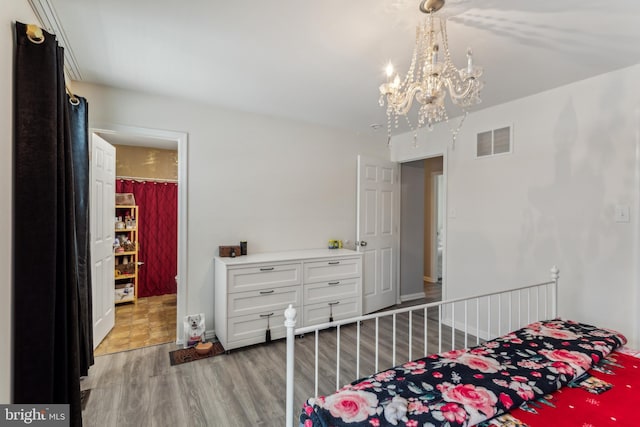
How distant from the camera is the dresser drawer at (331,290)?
3.28 metres

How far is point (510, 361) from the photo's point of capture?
1472mm

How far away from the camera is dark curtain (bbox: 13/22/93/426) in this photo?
1.38 meters

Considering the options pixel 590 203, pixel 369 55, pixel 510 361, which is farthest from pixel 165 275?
pixel 590 203

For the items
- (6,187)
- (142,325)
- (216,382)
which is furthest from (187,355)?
(6,187)

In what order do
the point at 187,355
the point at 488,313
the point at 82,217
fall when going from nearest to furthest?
the point at 82,217 → the point at 488,313 → the point at 187,355

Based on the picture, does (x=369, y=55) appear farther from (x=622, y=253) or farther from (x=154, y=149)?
(x=154, y=149)

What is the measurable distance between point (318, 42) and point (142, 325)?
341 cm

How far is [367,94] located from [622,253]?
7.78 ft

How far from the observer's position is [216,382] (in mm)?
2357

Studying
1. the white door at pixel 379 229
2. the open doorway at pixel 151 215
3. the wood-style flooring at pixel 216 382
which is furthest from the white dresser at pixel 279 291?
the open doorway at pixel 151 215

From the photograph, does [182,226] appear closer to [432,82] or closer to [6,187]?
[6,187]

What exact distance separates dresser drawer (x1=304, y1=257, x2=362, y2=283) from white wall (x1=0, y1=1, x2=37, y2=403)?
88.8 inches

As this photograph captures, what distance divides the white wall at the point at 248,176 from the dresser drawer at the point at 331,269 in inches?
19.9

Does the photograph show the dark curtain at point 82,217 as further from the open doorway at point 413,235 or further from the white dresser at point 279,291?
the open doorway at point 413,235
